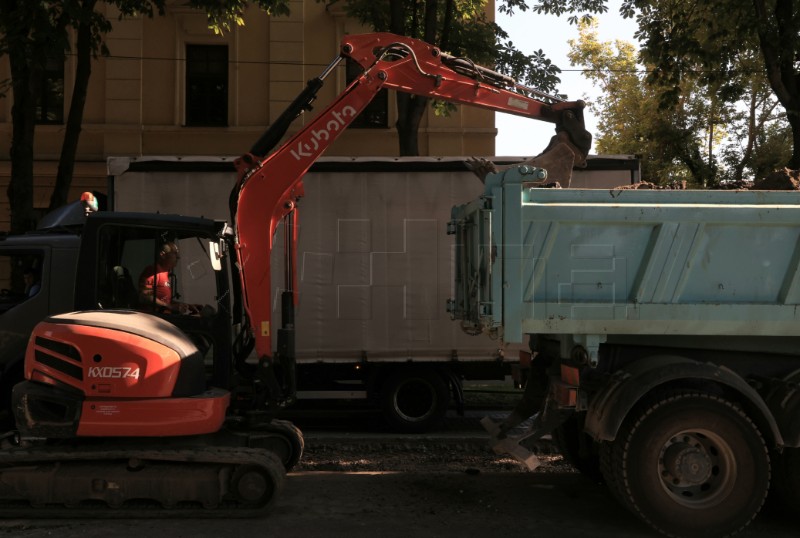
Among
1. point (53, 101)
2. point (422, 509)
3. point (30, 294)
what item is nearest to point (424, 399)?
point (422, 509)

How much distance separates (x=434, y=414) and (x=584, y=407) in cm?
440

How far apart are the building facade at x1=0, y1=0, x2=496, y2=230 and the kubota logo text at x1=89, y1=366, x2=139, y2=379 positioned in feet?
45.7

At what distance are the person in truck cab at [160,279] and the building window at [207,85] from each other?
14.1 m

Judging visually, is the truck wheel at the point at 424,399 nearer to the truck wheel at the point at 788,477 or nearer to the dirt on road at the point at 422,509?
the dirt on road at the point at 422,509

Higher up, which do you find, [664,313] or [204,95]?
[204,95]

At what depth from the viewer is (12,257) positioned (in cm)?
791

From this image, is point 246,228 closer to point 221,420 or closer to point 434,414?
point 221,420

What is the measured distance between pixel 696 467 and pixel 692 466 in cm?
3

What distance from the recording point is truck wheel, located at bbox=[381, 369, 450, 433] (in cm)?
984

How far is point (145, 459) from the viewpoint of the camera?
223 inches

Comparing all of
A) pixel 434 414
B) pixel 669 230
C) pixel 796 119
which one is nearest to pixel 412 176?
pixel 434 414

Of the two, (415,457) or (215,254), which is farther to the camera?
(415,457)

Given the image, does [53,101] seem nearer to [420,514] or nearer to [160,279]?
[160,279]

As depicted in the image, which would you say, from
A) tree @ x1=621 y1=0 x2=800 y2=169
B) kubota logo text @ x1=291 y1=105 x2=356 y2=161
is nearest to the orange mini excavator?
kubota logo text @ x1=291 y1=105 x2=356 y2=161
